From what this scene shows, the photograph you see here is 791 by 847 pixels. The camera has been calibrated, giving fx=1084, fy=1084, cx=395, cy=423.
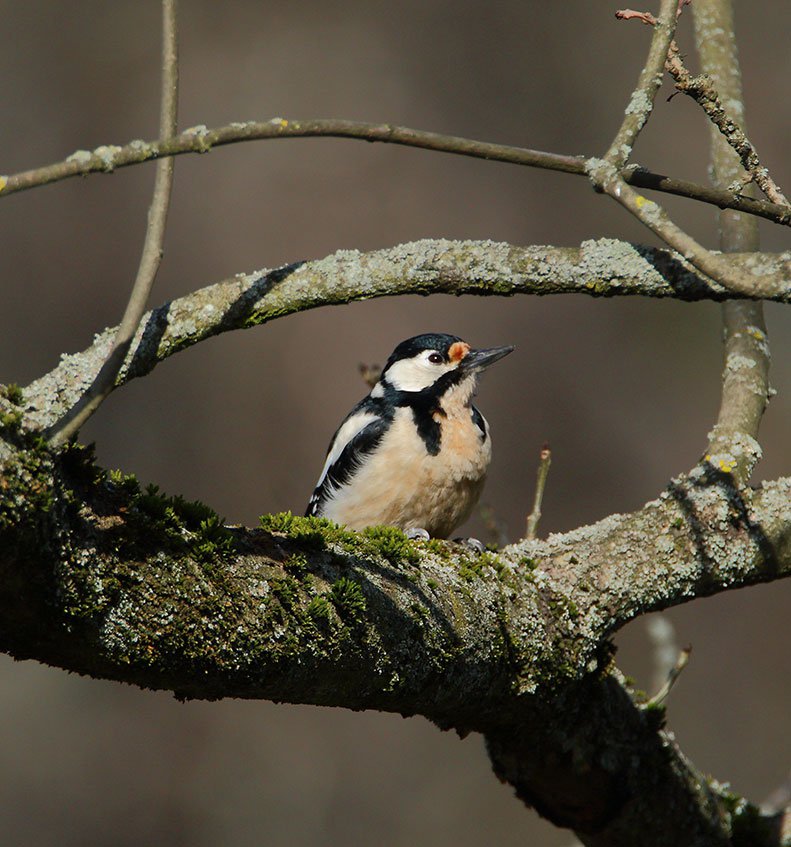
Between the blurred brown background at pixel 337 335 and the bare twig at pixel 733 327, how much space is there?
4.25m

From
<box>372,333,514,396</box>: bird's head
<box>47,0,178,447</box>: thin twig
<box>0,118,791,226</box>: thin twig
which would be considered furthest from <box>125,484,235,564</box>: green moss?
<box>372,333,514,396</box>: bird's head

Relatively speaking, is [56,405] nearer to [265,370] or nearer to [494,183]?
[265,370]

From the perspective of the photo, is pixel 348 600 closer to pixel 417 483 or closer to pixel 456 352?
pixel 417 483

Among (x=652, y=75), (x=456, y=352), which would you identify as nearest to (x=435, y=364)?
(x=456, y=352)

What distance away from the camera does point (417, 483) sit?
3871 mm

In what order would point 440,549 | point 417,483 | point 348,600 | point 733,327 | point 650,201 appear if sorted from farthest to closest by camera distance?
point 417,483, point 733,327, point 440,549, point 650,201, point 348,600

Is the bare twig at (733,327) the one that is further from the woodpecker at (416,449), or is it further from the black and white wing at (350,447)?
the black and white wing at (350,447)

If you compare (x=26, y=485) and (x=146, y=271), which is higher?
(x=146, y=271)

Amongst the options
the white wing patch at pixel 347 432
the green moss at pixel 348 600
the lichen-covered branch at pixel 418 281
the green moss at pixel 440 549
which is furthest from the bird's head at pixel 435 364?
the green moss at pixel 348 600

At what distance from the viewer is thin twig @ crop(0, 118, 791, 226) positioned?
177cm

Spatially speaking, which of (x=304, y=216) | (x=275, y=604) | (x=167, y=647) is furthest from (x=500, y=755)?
(x=304, y=216)

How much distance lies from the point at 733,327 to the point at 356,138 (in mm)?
1477

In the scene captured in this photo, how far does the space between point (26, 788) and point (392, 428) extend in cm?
473

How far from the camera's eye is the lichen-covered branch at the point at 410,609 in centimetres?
159
